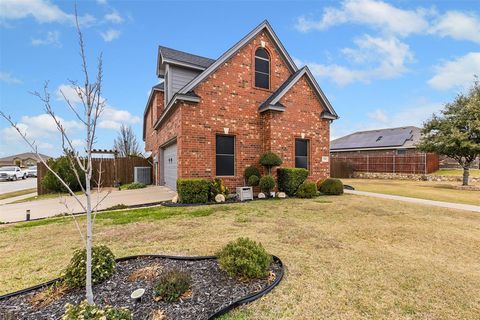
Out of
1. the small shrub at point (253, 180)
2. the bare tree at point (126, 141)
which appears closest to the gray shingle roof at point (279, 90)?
the small shrub at point (253, 180)

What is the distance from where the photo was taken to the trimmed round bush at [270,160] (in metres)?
10.4

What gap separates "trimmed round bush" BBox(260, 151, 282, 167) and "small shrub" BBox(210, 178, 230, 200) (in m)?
2.17

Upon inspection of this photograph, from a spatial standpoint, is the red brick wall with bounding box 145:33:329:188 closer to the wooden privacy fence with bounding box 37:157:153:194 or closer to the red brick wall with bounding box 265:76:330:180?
the red brick wall with bounding box 265:76:330:180

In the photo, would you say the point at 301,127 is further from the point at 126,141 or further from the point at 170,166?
the point at 126,141

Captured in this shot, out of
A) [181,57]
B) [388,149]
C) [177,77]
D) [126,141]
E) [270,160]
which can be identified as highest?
[181,57]

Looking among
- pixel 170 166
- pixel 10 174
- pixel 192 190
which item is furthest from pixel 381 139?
pixel 10 174

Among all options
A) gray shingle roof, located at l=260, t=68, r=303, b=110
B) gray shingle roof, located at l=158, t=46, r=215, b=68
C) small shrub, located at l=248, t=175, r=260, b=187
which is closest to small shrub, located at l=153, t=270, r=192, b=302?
small shrub, located at l=248, t=175, r=260, b=187

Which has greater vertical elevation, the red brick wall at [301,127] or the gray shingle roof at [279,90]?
the gray shingle roof at [279,90]

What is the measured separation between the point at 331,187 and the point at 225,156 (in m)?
5.84

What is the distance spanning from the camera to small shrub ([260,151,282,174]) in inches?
409

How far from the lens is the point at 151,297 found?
2727mm

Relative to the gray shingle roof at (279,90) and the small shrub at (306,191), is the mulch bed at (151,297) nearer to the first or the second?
the small shrub at (306,191)

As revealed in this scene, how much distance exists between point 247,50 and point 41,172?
14460 mm

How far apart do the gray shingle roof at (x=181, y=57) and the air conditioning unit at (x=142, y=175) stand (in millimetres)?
8486
